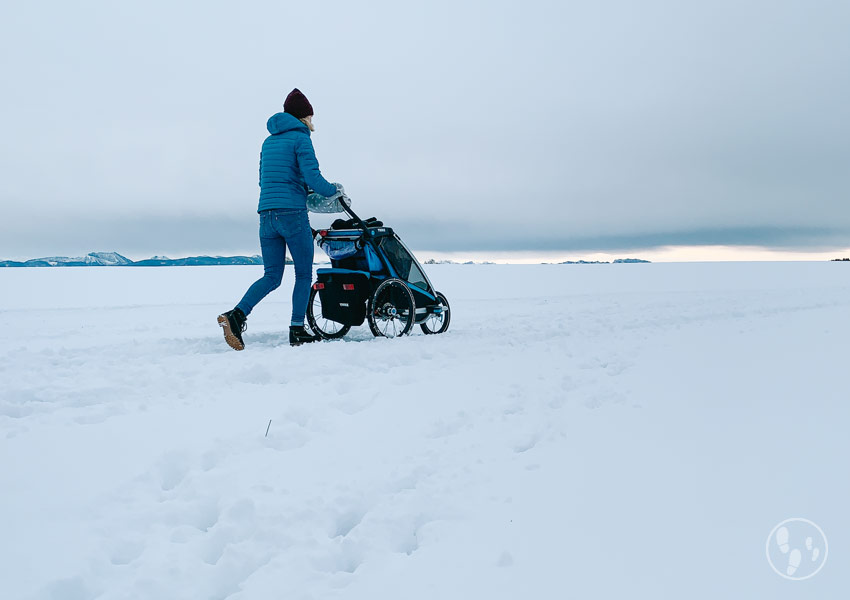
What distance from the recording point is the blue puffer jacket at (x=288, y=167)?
5.54 metres

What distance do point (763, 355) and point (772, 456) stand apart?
289 centimetres

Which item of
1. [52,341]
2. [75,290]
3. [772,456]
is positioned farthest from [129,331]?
[75,290]

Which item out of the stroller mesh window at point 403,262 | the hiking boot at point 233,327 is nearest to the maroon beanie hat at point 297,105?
the stroller mesh window at point 403,262

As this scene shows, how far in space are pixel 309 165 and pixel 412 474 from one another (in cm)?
375

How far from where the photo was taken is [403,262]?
653 cm

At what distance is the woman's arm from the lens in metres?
5.52

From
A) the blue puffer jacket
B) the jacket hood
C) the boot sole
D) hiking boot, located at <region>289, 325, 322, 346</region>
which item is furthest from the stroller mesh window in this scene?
the boot sole

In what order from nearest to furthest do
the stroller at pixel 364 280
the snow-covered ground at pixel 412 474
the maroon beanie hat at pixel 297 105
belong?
the snow-covered ground at pixel 412 474
the maroon beanie hat at pixel 297 105
the stroller at pixel 364 280

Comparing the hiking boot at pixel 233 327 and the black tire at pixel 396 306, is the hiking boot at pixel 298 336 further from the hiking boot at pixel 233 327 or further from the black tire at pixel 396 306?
the black tire at pixel 396 306

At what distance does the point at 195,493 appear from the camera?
2348 mm

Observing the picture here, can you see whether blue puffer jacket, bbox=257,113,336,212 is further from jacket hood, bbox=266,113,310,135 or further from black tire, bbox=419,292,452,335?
black tire, bbox=419,292,452,335

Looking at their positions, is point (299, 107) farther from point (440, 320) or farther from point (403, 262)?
point (440, 320)

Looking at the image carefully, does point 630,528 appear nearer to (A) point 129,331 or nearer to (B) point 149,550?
(B) point 149,550

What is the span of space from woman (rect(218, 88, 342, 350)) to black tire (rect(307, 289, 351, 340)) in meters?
0.54
